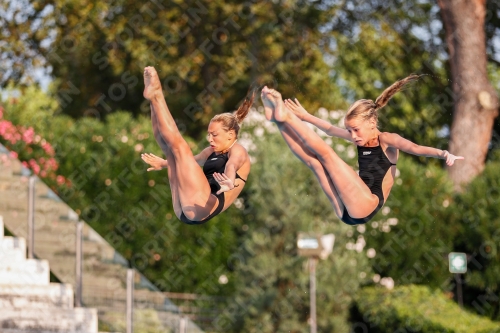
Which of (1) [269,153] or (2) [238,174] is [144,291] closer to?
(1) [269,153]

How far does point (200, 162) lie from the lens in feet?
22.7

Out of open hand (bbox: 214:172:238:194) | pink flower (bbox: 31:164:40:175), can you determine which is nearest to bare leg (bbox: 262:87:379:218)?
open hand (bbox: 214:172:238:194)

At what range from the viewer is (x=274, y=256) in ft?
84.7

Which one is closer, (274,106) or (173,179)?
(274,106)

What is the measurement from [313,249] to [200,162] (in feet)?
52.4

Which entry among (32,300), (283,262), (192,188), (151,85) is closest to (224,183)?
(192,188)

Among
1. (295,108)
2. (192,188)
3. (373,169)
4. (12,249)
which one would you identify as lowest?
(12,249)

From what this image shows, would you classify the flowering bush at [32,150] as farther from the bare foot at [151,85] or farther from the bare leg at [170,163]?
the bare foot at [151,85]

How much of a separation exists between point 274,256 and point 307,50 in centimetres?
1184

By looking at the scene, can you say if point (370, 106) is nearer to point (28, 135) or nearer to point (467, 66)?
point (467, 66)

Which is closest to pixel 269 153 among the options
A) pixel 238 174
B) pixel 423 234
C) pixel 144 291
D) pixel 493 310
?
pixel 423 234

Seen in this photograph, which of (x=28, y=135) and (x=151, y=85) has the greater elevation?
(x=151, y=85)

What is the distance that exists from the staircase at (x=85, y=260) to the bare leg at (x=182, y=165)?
11.5m

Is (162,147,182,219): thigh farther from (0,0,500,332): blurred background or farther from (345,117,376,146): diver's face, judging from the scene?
(0,0,500,332): blurred background
